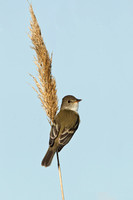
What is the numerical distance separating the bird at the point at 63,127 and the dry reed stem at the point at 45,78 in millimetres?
327

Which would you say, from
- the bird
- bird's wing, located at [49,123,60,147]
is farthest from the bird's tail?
bird's wing, located at [49,123,60,147]

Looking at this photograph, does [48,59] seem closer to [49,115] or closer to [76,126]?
[49,115]

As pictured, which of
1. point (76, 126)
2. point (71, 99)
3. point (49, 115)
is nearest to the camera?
point (49, 115)

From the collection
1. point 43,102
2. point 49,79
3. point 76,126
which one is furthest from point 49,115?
point 76,126

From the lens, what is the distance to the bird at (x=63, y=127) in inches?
193

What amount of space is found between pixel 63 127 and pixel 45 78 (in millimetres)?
1381

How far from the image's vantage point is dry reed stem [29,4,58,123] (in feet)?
14.3

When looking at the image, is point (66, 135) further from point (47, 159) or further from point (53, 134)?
point (47, 159)

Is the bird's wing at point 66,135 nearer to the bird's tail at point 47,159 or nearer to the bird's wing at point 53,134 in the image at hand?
the bird's wing at point 53,134

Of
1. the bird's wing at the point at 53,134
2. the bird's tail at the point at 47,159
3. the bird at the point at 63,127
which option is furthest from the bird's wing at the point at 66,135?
the bird's tail at the point at 47,159

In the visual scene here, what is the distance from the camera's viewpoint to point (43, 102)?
4406 millimetres

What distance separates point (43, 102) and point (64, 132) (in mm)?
1133

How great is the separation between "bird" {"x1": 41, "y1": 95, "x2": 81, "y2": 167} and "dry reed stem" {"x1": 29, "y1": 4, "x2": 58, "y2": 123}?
33 cm

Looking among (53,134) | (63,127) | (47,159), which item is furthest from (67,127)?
(47,159)
